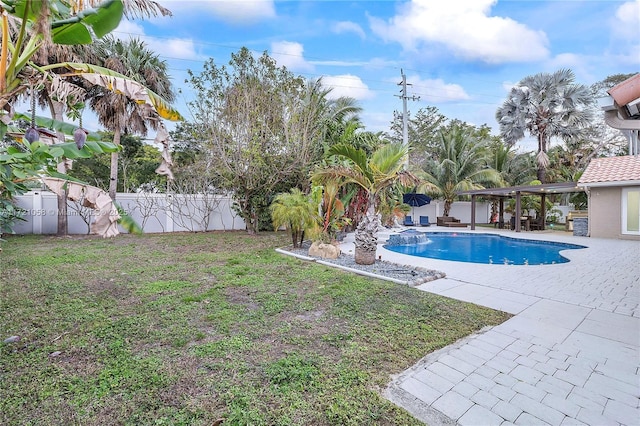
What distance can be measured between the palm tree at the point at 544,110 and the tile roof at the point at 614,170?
6.01 meters

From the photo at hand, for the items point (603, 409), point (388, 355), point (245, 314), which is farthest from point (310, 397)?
point (603, 409)

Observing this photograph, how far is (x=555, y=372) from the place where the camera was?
3.25 metres

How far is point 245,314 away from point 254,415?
2.33 meters

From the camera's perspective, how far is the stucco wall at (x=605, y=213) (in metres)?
15.5

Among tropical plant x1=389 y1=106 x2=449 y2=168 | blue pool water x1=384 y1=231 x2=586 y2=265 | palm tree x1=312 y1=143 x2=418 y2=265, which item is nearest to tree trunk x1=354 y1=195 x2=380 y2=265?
palm tree x1=312 y1=143 x2=418 y2=265

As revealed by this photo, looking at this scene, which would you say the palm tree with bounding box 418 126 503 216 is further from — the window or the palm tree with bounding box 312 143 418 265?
the palm tree with bounding box 312 143 418 265

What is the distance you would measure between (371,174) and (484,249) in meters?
9.16

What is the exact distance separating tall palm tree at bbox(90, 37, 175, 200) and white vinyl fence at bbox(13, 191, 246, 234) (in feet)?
5.47

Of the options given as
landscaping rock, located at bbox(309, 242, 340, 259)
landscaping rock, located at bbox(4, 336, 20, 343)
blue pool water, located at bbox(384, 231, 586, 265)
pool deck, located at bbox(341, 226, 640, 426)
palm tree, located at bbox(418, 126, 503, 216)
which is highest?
palm tree, located at bbox(418, 126, 503, 216)

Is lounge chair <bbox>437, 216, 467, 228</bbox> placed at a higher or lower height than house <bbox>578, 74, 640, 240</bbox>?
lower

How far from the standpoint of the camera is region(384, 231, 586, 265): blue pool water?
1152 cm

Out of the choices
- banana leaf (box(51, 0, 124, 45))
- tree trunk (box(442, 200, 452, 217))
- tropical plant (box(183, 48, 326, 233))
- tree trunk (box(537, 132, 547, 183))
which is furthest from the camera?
tree trunk (box(442, 200, 452, 217))

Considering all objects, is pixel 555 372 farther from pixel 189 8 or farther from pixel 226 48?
pixel 226 48

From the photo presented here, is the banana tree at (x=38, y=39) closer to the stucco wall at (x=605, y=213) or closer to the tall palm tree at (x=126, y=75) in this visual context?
the tall palm tree at (x=126, y=75)
